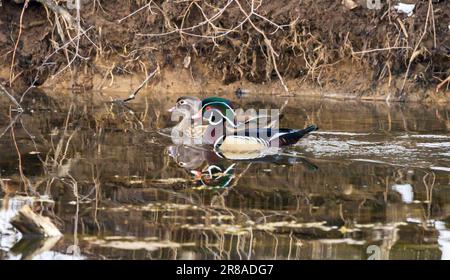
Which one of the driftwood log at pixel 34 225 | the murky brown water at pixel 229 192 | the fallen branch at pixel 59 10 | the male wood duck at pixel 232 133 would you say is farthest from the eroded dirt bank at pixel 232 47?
the driftwood log at pixel 34 225

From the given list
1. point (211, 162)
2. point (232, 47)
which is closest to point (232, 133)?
point (211, 162)

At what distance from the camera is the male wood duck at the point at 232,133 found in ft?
29.2

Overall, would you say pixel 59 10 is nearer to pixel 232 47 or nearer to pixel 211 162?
pixel 232 47

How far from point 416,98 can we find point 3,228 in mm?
8025

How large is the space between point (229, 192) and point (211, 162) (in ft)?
4.71

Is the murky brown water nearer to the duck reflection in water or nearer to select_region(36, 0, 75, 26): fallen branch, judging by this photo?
the duck reflection in water

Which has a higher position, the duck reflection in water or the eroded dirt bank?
the eroded dirt bank

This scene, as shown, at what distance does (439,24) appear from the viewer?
12656mm

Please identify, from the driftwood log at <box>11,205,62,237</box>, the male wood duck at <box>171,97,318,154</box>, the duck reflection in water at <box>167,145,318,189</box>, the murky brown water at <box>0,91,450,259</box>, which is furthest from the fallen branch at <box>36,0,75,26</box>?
the driftwood log at <box>11,205,62,237</box>

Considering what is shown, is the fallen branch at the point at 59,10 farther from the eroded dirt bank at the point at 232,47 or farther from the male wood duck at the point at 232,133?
the male wood duck at the point at 232,133

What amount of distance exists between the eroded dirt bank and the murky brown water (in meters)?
2.12

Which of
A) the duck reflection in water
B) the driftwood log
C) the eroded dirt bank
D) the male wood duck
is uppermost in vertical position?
the eroded dirt bank

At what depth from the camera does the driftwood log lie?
18.6ft

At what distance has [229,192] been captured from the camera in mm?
6992
